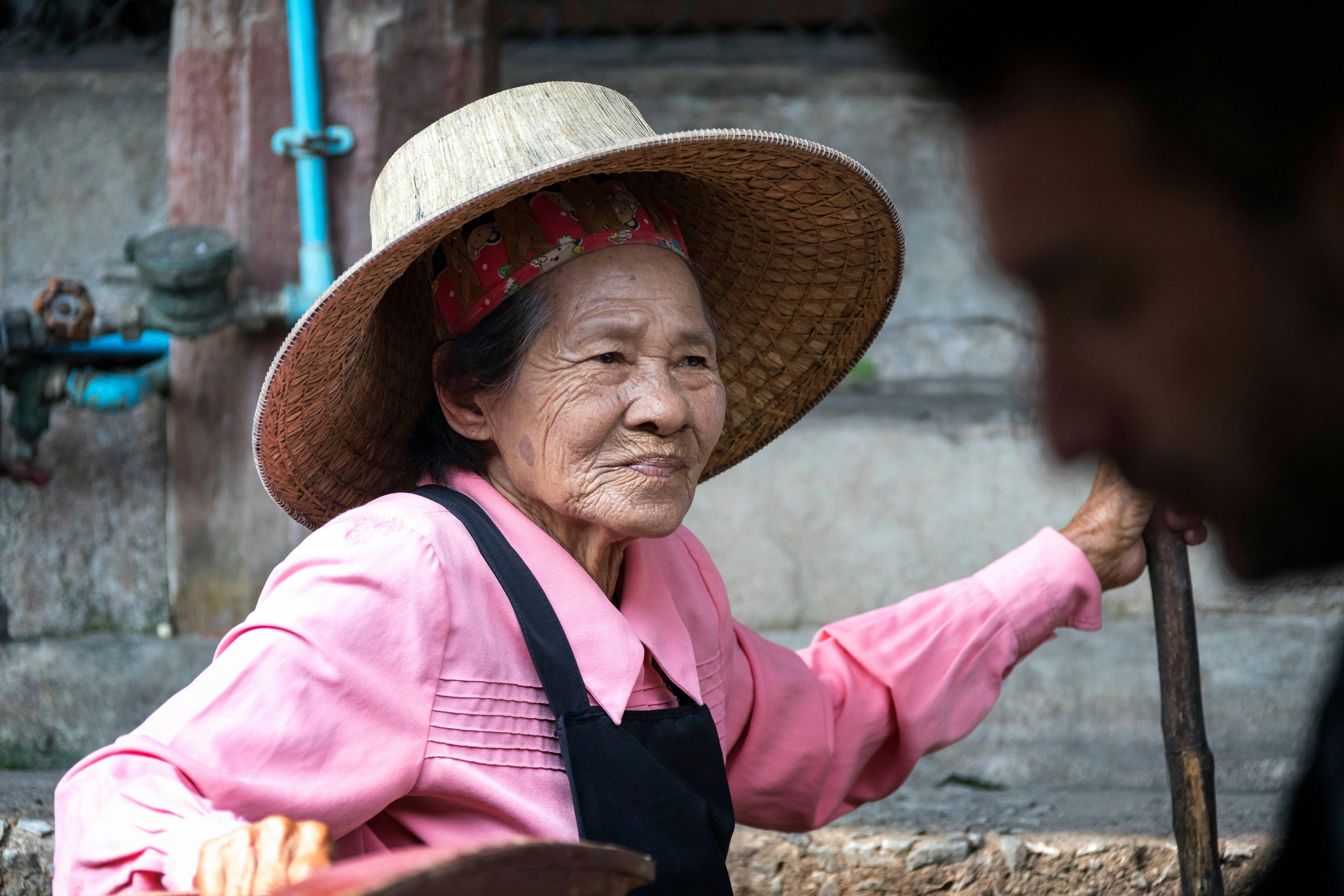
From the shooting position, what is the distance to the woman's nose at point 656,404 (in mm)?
1479

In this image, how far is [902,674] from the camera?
185cm

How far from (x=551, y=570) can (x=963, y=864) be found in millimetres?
1199

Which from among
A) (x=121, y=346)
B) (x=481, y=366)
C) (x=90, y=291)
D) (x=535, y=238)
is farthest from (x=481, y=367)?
(x=90, y=291)

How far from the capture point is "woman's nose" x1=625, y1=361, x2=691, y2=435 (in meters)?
1.48

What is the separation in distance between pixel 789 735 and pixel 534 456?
1.97 feet

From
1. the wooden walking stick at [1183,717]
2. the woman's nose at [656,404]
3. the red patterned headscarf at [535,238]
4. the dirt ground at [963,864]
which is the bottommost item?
the dirt ground at [963,864]

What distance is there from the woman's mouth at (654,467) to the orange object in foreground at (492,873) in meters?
0.58

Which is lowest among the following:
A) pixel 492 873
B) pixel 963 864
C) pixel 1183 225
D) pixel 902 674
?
pixel 963 864

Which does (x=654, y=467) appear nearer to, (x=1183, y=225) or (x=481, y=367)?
(x=481, y=367)

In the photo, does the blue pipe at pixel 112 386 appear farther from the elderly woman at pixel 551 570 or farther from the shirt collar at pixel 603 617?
the shirt collar at pixel 603 617

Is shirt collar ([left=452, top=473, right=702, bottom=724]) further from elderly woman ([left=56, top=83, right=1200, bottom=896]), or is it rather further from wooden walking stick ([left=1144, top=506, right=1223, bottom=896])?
wooden walking stick ([left=1144, top=506, right=1223, bottom=896])

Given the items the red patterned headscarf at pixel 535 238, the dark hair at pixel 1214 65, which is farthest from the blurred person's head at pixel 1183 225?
the red patterned headscarf at pixel 535 238

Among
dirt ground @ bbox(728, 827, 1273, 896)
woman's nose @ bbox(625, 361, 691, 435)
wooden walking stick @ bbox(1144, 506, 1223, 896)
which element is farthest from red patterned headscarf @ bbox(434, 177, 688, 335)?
dirt ground @ bbox(728, 827, 1273, 896)

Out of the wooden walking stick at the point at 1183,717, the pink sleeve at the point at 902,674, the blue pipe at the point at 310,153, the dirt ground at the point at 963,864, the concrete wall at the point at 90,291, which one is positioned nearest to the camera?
the pink sleeve at the point at 902,674
